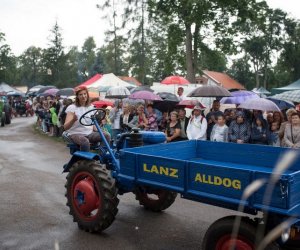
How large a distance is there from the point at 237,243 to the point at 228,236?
0.10m

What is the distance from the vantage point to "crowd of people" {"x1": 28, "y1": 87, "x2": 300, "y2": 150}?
545cm

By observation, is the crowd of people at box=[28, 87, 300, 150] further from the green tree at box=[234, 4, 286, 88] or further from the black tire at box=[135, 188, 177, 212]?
the green tree at box=[234, 4, 286, 88]

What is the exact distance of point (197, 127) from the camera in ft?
29.9

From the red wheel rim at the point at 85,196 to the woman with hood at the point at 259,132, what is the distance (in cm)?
446

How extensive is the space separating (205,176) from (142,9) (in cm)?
3550

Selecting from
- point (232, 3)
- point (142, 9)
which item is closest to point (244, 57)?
point (142, 9)

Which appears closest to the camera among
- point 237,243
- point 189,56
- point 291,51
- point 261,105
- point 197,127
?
point 237,243

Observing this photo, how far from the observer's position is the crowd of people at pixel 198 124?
17.9ft

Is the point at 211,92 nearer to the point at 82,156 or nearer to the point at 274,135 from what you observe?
the point at 274,135

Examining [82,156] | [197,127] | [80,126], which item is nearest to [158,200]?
[82,156]

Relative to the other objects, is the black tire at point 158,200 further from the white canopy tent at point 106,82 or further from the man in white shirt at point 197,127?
the white canopy tent at point 106,82

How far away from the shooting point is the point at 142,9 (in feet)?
122

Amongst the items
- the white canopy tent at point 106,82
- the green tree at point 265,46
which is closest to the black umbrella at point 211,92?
the white canopy tent at point 106,82

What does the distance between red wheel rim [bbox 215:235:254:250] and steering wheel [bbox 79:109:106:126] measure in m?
2.41
